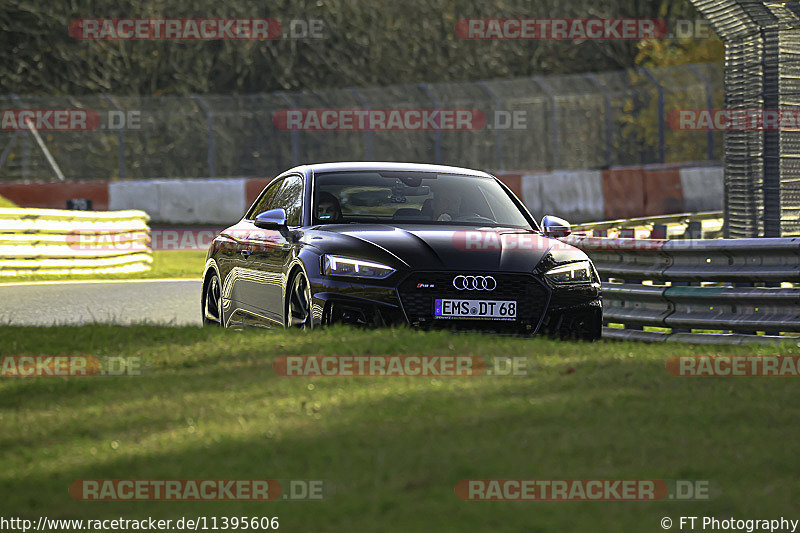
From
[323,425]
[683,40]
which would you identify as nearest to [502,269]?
[323,425]

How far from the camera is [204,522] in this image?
15.9 ft

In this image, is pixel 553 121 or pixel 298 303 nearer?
pixel 298 303

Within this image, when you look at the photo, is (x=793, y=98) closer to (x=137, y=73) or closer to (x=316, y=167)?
(x=316, y=167)

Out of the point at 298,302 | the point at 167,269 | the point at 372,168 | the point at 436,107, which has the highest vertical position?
the point at 436,107

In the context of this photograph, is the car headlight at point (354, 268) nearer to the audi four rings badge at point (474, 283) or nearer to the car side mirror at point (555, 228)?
the audi four rings badge at point (474, 283)

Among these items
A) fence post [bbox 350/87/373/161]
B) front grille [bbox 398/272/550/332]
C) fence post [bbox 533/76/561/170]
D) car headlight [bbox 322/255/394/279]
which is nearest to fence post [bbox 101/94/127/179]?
fence post [bbox 350/87/373/161]

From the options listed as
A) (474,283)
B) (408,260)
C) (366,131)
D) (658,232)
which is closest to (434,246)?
(408,260)

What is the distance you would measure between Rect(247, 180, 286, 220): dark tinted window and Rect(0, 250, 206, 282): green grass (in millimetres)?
8839

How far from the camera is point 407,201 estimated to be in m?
10.1

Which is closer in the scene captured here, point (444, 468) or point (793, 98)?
point (444, 468)

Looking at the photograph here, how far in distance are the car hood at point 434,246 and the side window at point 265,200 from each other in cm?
176

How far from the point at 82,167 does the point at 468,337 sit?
33261mm

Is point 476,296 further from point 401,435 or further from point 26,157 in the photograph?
point 26,157

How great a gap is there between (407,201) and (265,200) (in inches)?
66.7
